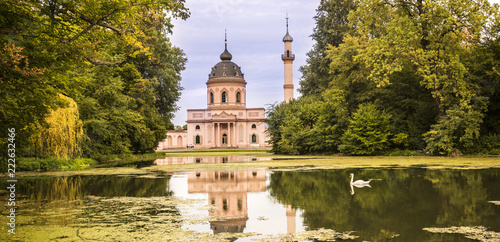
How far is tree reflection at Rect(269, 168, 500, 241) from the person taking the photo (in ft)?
21.9

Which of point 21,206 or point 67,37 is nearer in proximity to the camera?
point 21,206

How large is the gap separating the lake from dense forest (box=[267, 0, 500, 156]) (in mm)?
13550

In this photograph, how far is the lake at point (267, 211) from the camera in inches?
246

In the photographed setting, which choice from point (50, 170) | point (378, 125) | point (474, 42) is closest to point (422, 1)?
point (474, 42)

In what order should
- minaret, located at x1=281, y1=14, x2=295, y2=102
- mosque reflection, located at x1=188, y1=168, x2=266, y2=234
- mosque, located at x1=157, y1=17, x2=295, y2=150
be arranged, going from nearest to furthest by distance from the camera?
mosque reflection, located at x1=188, y1=168, x2=266, y2=234 < minaret, located at x1=281, y1=14, x2=295, y2=102 < mosque, located at x1=157, y1=17, x2=295, y2=150

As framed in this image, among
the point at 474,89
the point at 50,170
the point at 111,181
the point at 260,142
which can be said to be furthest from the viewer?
the point at 260,142

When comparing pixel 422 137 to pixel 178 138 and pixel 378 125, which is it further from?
pixel 178 138

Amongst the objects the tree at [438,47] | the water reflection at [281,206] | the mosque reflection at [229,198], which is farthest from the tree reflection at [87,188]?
the tree at [438,47]

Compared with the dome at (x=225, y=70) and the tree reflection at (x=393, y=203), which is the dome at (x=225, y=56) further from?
the tree reflection at (x=393, y=203)

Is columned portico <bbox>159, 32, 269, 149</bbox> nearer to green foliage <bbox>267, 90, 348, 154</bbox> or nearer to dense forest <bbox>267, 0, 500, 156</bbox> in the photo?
green foliage <bbox>267, 90, 348, 154</bbox>

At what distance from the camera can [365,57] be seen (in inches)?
1062

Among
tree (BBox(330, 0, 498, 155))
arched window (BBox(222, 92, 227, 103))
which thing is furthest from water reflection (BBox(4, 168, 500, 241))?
arched window (BBox(222, 92, 227, 103))

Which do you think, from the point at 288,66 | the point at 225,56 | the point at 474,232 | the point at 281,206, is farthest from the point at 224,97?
the point at 474,232

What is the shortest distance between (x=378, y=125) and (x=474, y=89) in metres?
6.32
